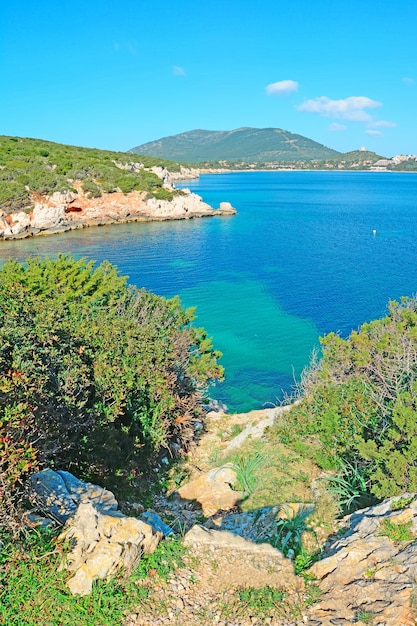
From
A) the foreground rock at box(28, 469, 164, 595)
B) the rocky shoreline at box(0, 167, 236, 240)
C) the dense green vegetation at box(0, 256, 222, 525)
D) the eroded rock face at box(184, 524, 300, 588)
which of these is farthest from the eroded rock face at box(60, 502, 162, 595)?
the rocky shoreline at box(0, 167, 236, 240)

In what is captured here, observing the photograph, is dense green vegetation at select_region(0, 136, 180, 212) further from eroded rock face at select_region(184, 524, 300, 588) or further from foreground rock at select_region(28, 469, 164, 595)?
eroded rock face at select_region(184, 524, 300, 588)

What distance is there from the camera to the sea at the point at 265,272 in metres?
25.8

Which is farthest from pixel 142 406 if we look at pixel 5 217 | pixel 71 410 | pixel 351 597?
pixel 5 217

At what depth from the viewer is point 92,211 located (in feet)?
228

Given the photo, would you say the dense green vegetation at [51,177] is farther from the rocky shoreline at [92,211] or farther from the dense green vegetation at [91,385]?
the dense green vegetation at [91,385]

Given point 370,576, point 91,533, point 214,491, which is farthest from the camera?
point 214,491

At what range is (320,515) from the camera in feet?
27.6

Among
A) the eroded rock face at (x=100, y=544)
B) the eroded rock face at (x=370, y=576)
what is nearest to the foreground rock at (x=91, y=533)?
the eroded rock face at (x=100, y=544)

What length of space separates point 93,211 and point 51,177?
24.9ft

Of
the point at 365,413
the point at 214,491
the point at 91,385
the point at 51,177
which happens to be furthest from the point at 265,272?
the point at 51,177

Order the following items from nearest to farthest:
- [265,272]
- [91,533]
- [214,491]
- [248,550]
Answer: [91,533]
[248,550]
[214,491]
[265,272]

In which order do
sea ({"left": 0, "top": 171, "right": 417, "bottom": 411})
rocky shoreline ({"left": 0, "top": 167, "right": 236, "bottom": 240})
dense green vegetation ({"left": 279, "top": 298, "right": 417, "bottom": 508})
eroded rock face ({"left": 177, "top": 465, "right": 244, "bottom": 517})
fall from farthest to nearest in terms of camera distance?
rocky shoreline ({"left": 0, "top": 167, "right": 236, "bottom": 240}) → sea ({"left": 0, "top": 171, "right": 417, "bottom": 411}) → eroded rock face ({"left": 177, "top": 465, "right": 244, "bottom": 517}) → dense green vegetation ({"left": 279, "top": 298, "right": 417, "bottom": 508})

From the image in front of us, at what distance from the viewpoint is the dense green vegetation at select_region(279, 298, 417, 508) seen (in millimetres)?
8414

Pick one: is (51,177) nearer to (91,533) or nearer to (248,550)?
(91,533)
